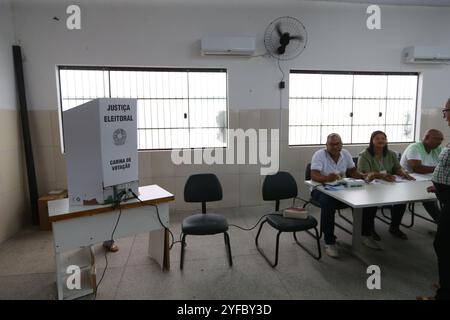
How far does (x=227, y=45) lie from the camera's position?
3623mm

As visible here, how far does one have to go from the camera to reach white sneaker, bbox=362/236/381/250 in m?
2.83

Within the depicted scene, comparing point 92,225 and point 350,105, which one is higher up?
point 350,105

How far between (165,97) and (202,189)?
170 centimetres

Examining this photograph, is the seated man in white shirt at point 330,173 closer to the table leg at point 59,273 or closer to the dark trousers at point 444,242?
the dark trousers at point 444,242

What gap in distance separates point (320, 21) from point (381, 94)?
1.54m

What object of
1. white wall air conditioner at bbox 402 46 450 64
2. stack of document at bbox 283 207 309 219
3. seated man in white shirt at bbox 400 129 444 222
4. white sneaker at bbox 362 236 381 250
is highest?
white wall air conditioner at bbox 402 46 450 64

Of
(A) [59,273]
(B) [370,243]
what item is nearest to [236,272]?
(A) [59,273]

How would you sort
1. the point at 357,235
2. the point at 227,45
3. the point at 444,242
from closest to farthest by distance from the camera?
the point at 444,242 → the point at 357,235 → the point at 227,45

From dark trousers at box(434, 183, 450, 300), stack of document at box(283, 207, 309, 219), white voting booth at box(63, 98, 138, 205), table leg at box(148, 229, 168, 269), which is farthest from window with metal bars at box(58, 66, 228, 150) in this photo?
dark trousers at box(434, 183, 450, 300)

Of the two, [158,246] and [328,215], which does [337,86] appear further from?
[158,246]

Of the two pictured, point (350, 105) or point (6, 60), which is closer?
point (6, 60)

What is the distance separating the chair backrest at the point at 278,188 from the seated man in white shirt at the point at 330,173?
0.25 meters

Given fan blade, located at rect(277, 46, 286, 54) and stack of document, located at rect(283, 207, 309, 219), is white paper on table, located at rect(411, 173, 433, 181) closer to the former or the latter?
stack of document, located at rect(283, 207, 309, 219)

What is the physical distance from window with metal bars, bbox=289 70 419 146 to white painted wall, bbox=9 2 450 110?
0.61 ft
